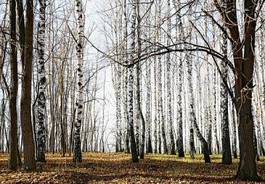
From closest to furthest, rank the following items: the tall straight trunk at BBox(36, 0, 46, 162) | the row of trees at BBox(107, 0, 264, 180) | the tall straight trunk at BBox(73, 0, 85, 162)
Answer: the row of trees at BBox(107, 0, 264, 180) < the tall straight trunk at BBox(36, 0, 46, 162) < the tall straight trunk at BBox(73, 0, 85, 162)

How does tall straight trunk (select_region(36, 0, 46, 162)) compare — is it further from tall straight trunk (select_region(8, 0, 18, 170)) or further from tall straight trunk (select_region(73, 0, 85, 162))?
tall straight trunk (select_region(8, 0, 18, 170))

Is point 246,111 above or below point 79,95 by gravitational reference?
below

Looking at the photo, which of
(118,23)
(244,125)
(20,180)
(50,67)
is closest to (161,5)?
(118,23)

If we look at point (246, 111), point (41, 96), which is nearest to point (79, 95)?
point (41, 96)

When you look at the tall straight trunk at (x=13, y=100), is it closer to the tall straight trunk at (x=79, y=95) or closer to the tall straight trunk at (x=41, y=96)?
the tall straight trunk at (x=41, y=96)

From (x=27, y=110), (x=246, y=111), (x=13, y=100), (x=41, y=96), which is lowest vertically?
(x=246, y=111)

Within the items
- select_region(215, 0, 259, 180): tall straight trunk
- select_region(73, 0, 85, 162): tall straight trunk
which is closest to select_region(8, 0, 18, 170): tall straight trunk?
select_region(73, 0, 85, 162): tall straight trunk

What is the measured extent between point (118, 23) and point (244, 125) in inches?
983

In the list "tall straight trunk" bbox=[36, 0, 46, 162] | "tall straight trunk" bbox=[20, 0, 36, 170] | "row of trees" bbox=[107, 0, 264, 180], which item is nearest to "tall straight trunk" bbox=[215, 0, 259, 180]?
"row of trees" bbox=[107, 0, 264, 180]

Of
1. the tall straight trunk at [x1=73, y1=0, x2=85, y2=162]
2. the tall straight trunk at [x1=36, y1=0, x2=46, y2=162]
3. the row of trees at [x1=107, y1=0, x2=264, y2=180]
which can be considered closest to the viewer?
the row of trees at [x1=107, y1=0, x2=264, y2=180]

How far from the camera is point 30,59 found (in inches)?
552

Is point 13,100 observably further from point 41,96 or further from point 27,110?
point 41,96

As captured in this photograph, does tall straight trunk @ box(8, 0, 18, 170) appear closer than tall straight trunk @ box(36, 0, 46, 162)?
Yes

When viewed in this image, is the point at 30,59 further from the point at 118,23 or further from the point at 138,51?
the point at 118,23
